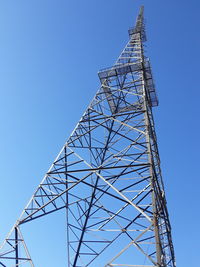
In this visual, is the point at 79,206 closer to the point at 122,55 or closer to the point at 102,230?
the point at 102,230

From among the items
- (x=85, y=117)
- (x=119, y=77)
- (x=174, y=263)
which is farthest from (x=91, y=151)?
(x=174, y=263)

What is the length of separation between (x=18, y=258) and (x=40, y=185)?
2.86 meters

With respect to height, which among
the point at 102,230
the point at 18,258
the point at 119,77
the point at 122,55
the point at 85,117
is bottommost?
the point at 18,258

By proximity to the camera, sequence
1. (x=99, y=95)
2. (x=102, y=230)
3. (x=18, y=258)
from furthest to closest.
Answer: (x=99, y=95) < (x=102, y=230) < (x=18, y=258)

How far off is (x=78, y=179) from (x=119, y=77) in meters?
8.16

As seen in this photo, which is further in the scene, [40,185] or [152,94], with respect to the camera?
[152,94]

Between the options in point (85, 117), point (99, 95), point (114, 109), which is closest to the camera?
point (85, 117)

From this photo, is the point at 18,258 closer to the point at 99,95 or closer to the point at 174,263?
the point at 174,263

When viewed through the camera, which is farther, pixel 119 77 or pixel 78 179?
pixel 119 77

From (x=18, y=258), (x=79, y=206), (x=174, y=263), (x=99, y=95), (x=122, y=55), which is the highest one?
(x=122, y=55)

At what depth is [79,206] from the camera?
49.1ft

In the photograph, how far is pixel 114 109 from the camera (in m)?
18.9

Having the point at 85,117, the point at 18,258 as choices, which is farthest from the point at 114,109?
the point at 18,258

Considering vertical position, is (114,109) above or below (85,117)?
above
